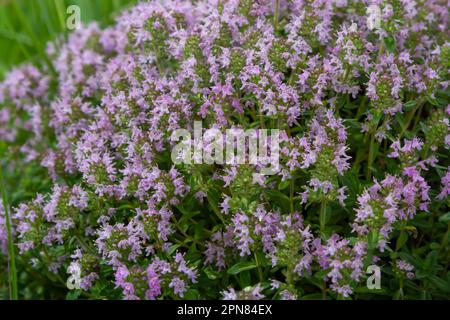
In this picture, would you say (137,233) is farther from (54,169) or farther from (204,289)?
(54,169)

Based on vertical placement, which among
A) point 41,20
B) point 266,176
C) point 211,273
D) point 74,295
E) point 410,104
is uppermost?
point 41,20

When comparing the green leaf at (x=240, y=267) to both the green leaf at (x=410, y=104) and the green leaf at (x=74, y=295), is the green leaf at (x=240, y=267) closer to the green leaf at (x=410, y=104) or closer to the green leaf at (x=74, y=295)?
the green leaf at (x=74, y=295)

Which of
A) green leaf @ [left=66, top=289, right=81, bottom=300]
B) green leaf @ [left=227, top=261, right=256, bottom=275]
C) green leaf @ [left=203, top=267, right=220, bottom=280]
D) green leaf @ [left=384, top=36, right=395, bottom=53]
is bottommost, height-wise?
green leaf @ [left=66, top=289, right=81, bottom=300]

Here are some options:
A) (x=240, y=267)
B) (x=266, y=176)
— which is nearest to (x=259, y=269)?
(x=240, y=267)

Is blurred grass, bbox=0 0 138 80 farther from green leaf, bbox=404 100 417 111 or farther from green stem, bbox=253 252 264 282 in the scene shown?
green leaf, bbox=404 100 417 111

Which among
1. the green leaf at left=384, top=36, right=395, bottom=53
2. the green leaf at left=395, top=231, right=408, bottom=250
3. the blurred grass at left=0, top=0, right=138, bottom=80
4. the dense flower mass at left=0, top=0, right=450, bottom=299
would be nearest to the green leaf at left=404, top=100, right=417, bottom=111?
the dense flower mass at left=0, top=0, right=450, bottom=299

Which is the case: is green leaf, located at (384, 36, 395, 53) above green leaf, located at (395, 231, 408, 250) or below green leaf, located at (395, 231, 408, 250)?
above

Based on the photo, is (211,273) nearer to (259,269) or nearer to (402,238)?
(259,269)

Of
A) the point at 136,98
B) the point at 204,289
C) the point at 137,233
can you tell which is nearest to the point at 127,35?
the point at 136,98

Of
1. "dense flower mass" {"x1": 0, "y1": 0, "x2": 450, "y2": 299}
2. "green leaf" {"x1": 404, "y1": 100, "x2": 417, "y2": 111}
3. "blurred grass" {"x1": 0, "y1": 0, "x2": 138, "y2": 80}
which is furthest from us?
"blurred grass" {"x1": 0, "y1": 0, "x2": 138, "y2": 80}
